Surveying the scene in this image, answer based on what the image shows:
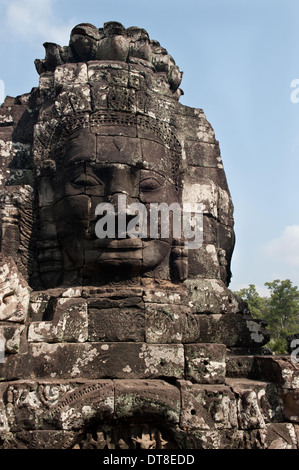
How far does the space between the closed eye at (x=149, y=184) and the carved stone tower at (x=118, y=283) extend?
0.05 ft

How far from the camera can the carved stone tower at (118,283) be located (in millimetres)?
4312

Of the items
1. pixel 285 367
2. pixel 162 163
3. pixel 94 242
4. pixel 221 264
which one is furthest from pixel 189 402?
pixel 162 163

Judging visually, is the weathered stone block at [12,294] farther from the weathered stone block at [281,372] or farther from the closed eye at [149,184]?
the weathered stone block at [281,372]

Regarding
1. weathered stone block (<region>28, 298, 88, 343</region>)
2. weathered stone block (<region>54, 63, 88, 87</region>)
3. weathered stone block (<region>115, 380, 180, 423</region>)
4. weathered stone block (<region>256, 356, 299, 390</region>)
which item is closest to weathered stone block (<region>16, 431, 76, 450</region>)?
weathered stone block (<region>115, 380, 180, 423</region>)

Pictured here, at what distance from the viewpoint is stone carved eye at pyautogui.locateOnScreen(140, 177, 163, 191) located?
17.9 ft

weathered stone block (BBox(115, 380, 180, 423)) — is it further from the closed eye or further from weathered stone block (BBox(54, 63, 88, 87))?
weathered stone block (BBox(54, 63, 88, 87))

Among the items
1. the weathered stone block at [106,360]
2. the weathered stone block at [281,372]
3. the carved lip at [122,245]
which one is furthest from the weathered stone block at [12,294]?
the weathered stone block at [281,372]

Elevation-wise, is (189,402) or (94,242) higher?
(94,242)

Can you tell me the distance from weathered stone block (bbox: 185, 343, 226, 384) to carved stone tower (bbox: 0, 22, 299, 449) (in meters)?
0.01

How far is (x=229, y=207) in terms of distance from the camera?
22.5 ft

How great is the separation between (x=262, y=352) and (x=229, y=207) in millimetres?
2163

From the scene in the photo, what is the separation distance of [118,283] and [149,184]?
125 cm

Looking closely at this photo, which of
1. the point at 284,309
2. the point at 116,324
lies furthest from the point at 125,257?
the point at 284,309

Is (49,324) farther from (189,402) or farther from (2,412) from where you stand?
(189,402)
